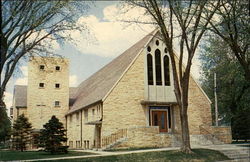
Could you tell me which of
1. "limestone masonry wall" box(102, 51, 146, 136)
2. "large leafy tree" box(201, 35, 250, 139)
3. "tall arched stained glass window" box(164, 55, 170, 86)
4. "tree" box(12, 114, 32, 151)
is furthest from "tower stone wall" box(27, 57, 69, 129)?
"large leafy tree" box(201, 35, 250, 139)

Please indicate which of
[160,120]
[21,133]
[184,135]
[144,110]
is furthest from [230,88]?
[21,133]

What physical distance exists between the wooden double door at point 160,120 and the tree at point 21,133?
1591 centimetres

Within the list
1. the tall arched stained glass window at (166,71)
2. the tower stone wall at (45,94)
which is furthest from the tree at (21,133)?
the tall arched stained glass window at (166,71)

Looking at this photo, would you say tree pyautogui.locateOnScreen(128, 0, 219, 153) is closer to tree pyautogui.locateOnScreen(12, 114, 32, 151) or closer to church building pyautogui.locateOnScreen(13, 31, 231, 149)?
church building pyautogui.locateOnScreen(13, 31, 231, 149)

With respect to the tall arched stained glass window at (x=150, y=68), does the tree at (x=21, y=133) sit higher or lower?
lower

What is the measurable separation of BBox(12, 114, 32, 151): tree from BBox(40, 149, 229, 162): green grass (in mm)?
21302

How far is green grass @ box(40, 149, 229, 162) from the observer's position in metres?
17.9

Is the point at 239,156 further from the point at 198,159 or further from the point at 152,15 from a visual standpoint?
the point at 152,15

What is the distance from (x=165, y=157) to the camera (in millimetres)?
18391

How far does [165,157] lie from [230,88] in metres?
22.3

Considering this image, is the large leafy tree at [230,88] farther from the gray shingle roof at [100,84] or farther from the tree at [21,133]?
the tree at [21,133]

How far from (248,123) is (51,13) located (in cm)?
2447

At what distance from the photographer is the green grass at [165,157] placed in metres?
17.9

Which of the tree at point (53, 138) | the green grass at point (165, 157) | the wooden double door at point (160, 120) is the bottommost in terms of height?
the green grass at point (165, 157)
